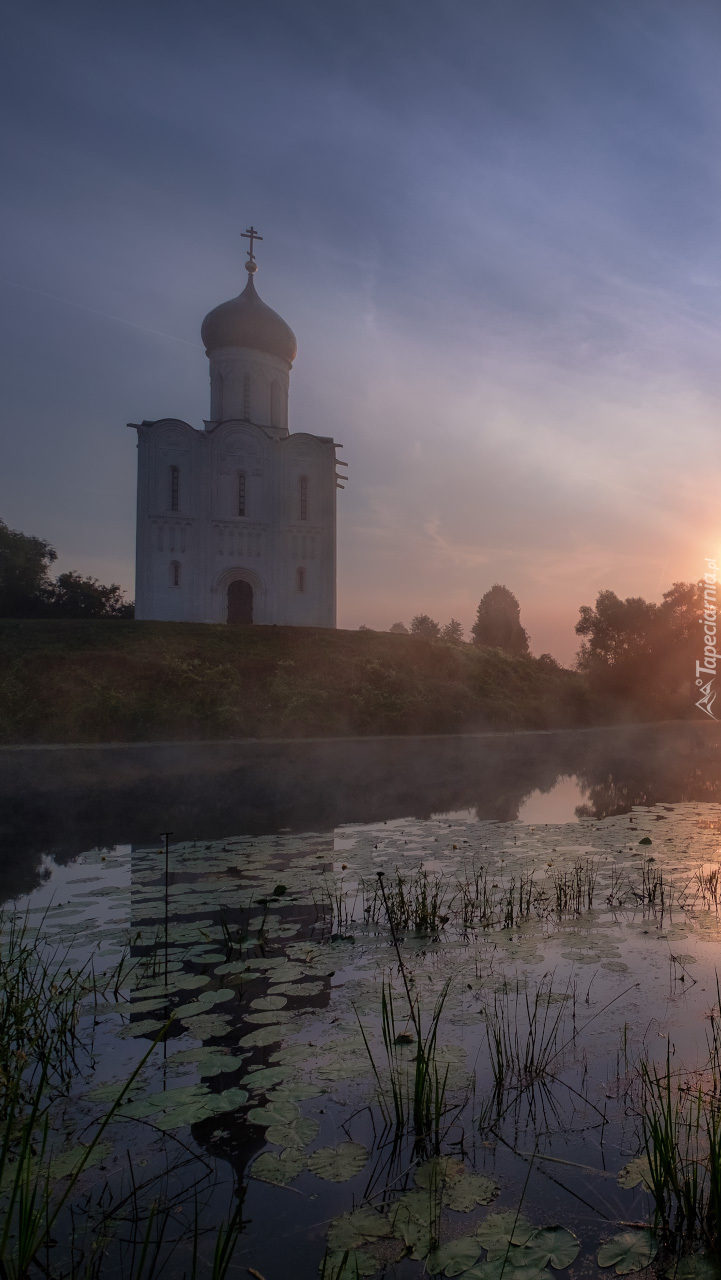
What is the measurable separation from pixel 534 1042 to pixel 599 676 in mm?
38156

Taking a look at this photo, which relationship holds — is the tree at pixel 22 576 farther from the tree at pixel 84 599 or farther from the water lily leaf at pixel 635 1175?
the water lily leaf at pixel 635 1175

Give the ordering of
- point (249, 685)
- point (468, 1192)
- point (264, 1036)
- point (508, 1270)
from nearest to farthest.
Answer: point (508, 1270) → point (468, 1192) → point (264, 1036) → point (249, 685)

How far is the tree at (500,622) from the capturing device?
70.6 m

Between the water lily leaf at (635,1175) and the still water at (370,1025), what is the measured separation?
0.05 ft

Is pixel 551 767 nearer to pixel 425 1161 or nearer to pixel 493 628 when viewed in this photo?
pixel 425 1161

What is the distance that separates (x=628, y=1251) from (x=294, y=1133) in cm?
128

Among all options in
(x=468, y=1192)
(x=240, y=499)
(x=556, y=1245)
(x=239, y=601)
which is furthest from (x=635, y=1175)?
(x=240, y=499)

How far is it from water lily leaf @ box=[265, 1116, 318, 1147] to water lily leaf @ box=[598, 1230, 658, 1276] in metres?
1.14

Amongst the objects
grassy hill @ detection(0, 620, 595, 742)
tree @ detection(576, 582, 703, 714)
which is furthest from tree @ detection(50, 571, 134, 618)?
Answer: tree @ detection(576, 582, 703, 714)

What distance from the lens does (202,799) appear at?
12172mm

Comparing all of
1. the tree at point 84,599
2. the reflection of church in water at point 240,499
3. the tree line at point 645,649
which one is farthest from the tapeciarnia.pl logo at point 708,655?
the tree at point 84,599

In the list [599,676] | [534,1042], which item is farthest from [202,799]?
[599,676]

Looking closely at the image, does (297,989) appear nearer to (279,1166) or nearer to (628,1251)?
(279,1166)

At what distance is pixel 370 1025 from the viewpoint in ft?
13.0
